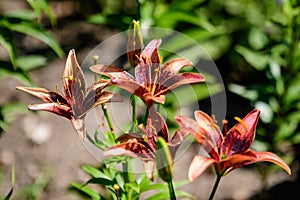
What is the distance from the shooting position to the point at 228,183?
272 cm

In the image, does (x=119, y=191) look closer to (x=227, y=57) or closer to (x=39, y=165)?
(x=39, y=165)

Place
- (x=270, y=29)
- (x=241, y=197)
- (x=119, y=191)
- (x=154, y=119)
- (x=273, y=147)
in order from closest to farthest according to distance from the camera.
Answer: (x=154, y=119)
(x=119, y=191)
(x=273, y=147)
(x=241, y=197)
(x=270, y=29)

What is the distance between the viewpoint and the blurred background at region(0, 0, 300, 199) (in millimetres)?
2059

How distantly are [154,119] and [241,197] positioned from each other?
4.89 ft

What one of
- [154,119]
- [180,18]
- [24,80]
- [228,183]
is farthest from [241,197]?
[154,119]

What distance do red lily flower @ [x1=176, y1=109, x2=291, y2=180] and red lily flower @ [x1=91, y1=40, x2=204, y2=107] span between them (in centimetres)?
9

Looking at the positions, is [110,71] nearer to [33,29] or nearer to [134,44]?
[134,44]

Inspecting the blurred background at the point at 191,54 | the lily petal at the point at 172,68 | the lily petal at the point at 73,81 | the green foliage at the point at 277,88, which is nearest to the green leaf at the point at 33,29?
the blurred background at the point at 191,54

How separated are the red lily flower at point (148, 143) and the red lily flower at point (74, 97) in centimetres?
10

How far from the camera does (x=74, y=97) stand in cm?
137

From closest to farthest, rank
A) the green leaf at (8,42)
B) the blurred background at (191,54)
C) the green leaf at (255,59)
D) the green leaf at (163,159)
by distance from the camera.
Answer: the green leaf at (163,159), the green leaf at (8,42), the blurred background at (191,54), the green leaf at (255,59)

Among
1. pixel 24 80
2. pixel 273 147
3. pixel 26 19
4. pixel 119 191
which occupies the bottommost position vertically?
pixel 273 147

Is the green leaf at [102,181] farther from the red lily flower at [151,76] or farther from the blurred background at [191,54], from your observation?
the blurred background at [191,54]

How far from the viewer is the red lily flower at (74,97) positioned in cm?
131
